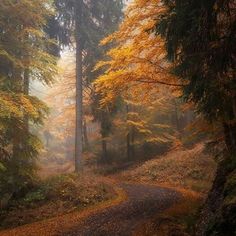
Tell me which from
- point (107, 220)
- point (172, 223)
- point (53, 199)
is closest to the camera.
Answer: point (172, 223)

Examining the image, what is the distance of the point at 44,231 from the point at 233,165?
6495 mm

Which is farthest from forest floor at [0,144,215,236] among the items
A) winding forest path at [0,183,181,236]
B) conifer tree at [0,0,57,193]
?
conifer tree at [0,0,57,193]

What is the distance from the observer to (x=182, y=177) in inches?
775

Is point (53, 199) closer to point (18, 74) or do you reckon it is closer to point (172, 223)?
point (172, 223)

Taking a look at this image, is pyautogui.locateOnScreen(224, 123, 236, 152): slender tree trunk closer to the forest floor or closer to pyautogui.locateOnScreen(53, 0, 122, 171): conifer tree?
the forest floor

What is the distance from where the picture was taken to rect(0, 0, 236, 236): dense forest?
29.2 feet

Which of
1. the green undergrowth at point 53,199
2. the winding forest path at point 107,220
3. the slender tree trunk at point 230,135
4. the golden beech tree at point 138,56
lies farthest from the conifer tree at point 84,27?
the slender tree trunk at point 230,135

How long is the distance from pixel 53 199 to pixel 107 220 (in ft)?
11.8

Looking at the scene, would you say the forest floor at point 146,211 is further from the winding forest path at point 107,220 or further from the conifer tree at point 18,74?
the conifer tree at point 18,74

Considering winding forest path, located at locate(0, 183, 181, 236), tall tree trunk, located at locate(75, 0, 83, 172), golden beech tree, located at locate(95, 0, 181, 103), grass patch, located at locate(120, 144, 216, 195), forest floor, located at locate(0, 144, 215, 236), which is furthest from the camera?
tall tree trunk, located at locate(75, 0, 83, 172)

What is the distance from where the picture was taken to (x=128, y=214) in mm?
12016

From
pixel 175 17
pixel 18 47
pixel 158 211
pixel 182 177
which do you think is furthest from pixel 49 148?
pixel 175 17

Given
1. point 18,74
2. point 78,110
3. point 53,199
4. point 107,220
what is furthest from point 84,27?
point 107,220

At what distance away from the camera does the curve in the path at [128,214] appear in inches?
407
